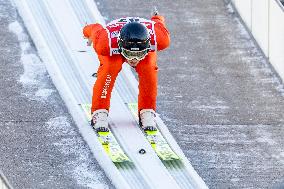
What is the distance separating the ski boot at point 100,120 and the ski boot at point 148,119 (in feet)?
1.37

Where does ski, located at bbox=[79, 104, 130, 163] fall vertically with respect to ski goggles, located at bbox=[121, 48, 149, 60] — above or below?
below

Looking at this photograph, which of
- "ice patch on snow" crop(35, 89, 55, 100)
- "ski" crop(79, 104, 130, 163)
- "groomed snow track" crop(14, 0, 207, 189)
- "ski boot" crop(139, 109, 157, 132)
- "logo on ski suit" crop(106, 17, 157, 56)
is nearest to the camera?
"groomed snow track" crop(14, 0, 207, 189)

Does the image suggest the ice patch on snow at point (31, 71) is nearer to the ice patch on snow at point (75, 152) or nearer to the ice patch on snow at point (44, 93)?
the ice patch on snow at point (44, 93)

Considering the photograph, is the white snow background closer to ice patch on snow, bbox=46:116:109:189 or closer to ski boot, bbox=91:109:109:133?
ice patch on snow, bbox=46:116:109:189

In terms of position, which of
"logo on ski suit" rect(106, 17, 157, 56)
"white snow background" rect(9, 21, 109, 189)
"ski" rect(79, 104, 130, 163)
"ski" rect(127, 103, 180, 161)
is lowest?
"ski" rect(127, 103, 180, 161)

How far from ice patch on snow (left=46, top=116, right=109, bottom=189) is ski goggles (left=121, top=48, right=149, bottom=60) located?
1.02m

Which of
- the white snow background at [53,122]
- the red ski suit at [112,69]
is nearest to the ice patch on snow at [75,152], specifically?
the white snow background at [53,122]

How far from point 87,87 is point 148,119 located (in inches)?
48.2

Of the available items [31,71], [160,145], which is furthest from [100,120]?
[31,71]

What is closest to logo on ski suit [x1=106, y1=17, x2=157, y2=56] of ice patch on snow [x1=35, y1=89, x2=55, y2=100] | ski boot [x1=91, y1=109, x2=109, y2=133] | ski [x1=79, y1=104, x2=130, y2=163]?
ski boot [x1=91, y1=109, x2=109, y2=133]

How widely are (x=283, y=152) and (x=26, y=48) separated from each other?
145 inches

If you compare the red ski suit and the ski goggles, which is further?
the red ski suit

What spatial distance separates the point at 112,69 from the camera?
13.8 m

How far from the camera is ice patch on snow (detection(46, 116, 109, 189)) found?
1298 cm
